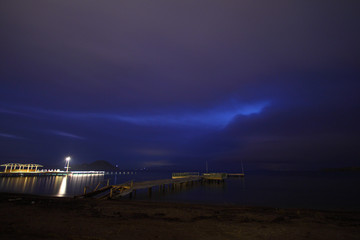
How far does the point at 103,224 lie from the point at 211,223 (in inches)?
252

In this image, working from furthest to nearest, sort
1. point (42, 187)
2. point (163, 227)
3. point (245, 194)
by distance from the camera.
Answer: point (42, 187)
point (245, 194)
point (163, 227)

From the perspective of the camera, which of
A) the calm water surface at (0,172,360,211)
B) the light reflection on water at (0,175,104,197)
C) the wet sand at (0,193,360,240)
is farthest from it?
the light reflection on water at (0,175,104,197)

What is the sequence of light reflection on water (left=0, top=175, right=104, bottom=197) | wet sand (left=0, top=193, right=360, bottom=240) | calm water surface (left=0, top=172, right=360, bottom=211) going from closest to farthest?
wet sand (left=0, top=193, right=360, bottom=240), calm water surface (left=0, top=172, right=360, bottom=211), light reflection on water (left=0, top=175, right=104, bottom=197)

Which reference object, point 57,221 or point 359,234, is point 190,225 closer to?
point 57,221

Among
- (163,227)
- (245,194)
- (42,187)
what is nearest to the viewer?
(163,227)

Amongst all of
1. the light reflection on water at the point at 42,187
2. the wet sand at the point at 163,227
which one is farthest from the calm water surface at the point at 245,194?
the wet sand at the point at 163,227

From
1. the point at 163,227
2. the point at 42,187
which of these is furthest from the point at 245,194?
the point at 42,187

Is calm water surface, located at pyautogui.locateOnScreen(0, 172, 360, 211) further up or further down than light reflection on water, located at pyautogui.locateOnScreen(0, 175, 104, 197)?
further down

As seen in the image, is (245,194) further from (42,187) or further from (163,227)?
(42,187)

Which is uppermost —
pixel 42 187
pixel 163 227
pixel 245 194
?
pixel 42 187

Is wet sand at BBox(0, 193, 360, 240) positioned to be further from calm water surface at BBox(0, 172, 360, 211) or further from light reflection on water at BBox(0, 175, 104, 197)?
light reflection on water at BBox(0, 175, 104, 197)

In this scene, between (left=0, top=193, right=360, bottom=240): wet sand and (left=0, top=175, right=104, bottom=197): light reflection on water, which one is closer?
(left=0, top=193, right=360, bottom=240): wet sand

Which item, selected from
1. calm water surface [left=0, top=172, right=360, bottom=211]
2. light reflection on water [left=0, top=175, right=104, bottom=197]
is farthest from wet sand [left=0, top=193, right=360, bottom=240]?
light reflection on water [left=0, top=175, right=104, bottom=197]

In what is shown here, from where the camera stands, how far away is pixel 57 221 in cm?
1115
